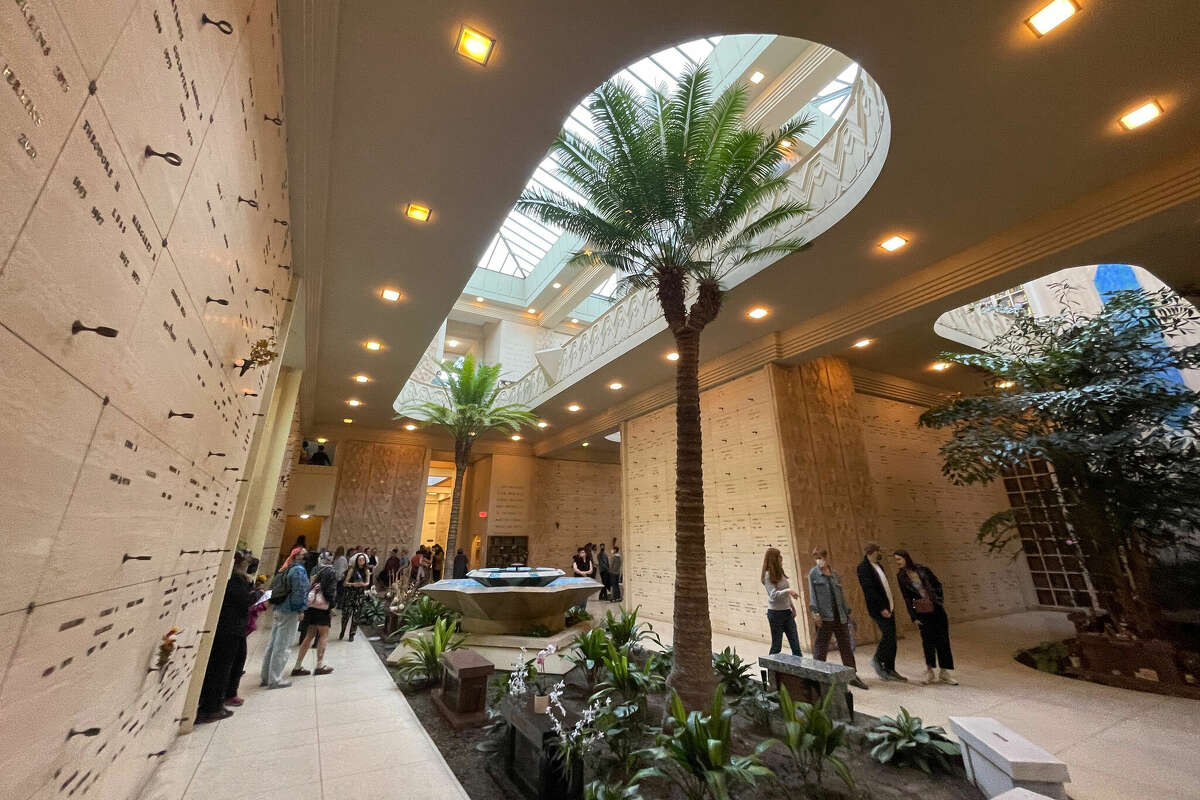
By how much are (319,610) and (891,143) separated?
958cm

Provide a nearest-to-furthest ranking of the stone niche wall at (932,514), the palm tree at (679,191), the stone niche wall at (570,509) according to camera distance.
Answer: the palm tree at (679,191)
the stone niche wall at (932,514)
the stone niche wall at (570,509)

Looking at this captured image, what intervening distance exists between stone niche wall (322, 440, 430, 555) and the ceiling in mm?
10904

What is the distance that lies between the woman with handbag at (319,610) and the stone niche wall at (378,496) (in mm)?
10421

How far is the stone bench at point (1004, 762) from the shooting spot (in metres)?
3.13

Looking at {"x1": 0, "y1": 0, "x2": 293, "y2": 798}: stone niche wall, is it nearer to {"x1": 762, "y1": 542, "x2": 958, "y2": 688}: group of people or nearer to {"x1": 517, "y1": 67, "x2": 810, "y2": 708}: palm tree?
{"x1": 517, "y1": 67, "x2": 810, "y2": 708}: palm tree

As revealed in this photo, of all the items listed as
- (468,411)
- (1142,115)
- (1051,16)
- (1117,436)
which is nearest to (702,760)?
(1051,16)

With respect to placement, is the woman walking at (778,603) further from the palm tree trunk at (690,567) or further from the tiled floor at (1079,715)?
the palm tree trunk at (690,567)

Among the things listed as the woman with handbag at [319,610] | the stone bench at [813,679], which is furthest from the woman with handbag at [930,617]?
the woman with handbag at [319,610]

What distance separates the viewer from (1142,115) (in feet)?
14.8

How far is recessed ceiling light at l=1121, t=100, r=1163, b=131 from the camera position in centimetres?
440

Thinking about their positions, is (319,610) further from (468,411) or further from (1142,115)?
(1142,115)

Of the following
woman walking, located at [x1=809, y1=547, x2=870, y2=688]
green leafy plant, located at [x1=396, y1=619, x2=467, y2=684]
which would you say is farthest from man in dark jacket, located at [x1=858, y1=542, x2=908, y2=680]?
green leafy plant, located at [x1=396, y1=619, x2=467, y2=684]

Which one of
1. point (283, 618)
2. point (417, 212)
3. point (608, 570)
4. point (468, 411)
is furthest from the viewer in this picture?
point (608, 570)

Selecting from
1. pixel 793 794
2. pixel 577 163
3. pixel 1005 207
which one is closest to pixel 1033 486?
pixel 1005 207
